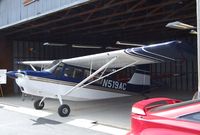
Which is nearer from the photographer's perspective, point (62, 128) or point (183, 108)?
point (183, 108)

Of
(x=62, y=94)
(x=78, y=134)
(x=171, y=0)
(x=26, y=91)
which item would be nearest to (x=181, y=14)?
(x=171, y=0)

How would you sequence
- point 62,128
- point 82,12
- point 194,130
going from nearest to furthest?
point 194,130
point 62,128
point 82,12

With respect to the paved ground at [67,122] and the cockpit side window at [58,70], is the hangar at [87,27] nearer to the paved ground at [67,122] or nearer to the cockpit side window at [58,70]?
the cockpit side window at [58,70]

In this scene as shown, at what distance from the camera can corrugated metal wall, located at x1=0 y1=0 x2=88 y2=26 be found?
Result: 13.7m

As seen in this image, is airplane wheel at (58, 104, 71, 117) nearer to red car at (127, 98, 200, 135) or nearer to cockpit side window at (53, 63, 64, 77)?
cockpit side window at (53, 63, 64, 77)

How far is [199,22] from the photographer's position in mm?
6578

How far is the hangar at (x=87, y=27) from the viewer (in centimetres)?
1402

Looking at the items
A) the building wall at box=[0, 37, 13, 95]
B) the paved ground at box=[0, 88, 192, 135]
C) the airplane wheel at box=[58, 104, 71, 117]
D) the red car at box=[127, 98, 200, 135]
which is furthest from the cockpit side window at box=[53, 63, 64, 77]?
the building wall at box=[0, 37, 13, 95]

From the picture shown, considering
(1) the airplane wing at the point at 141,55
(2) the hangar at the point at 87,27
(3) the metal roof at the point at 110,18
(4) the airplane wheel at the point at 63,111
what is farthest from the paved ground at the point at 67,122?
(3) the metal roof at the point at 110,18

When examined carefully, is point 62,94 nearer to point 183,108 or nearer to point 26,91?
point 26,91

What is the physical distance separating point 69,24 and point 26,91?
615 centimetres

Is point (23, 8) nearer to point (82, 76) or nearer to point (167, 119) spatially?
point (82, 76)

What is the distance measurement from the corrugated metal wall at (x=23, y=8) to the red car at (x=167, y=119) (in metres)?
8.77

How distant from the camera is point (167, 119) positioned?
12.0 feet
